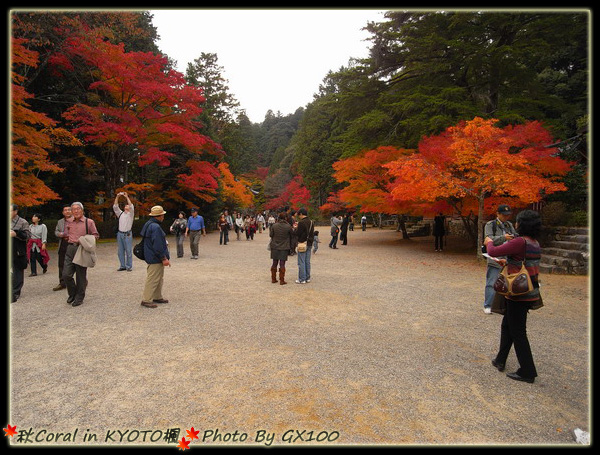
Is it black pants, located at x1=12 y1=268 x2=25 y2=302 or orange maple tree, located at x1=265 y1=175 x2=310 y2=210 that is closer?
black pants, located at x1=12 y1=268 x2=25 y2=302

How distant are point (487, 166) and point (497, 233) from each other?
6.22m

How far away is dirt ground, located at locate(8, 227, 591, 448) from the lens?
8.07 feet

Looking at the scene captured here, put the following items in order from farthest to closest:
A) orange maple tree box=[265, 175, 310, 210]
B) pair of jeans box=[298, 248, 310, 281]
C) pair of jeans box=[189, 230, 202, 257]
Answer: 1. orange maple tree box=[265, 175, 310, 210]
2. pair of jeans box=[189, 230, 202, 257]
3. pair of jeans box=[298, 248, 310, 281]

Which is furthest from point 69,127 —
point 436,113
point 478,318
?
point 478,318

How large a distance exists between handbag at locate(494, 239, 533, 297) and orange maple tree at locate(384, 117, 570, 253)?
7.55 meters

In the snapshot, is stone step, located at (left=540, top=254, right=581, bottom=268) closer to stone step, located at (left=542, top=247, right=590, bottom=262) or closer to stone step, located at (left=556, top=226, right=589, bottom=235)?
stone step, located at (left=542, top=247, right=590, bottom=262)

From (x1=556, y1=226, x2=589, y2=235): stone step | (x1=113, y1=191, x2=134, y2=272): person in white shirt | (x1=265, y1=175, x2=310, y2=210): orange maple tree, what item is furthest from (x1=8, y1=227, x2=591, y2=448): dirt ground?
(x1=265, y1=175, x2=310, y2=210): orange maple tree

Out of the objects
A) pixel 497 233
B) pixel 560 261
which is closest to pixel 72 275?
pixel 497 233

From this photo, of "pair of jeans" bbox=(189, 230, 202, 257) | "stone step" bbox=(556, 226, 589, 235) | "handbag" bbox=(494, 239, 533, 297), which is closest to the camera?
"handbag" bbox=(494, 239, 533, 297)

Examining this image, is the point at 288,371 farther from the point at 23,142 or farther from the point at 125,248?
the point at 23,142

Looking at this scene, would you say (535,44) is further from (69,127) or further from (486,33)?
(69,127)

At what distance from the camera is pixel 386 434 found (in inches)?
94.3

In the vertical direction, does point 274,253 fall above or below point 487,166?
below

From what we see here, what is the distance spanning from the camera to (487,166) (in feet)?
33.2
